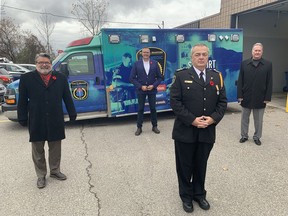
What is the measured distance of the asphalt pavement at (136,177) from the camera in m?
3.29

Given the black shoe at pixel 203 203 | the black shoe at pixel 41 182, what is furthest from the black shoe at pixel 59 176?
the black shoe at pixel 203 203

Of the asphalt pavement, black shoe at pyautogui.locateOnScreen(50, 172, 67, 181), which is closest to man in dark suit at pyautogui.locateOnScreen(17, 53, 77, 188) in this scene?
black shoe at pyautogui.locateOnScreen(50, 172, 67, 181)

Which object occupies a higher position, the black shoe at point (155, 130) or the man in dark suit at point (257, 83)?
the man in dark suit at point (257, 83)

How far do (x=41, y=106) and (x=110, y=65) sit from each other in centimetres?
331

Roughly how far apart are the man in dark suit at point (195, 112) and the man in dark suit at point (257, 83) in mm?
2593

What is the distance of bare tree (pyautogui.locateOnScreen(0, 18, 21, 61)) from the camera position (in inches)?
1514

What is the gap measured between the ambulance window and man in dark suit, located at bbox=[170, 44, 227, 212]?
4252 millimetres

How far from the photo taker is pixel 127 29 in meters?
6.83

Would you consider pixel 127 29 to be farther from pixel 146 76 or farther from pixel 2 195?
pixel 2 195

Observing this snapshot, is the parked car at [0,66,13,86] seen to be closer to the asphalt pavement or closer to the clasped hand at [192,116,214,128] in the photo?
the asphalt pavement

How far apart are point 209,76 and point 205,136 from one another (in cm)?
66

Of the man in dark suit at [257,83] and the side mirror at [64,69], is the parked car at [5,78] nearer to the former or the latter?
the side mirror at [64,69]

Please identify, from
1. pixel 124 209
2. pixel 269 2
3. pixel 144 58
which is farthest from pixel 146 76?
pixel 269 2

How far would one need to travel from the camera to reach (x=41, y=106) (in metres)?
3.73
